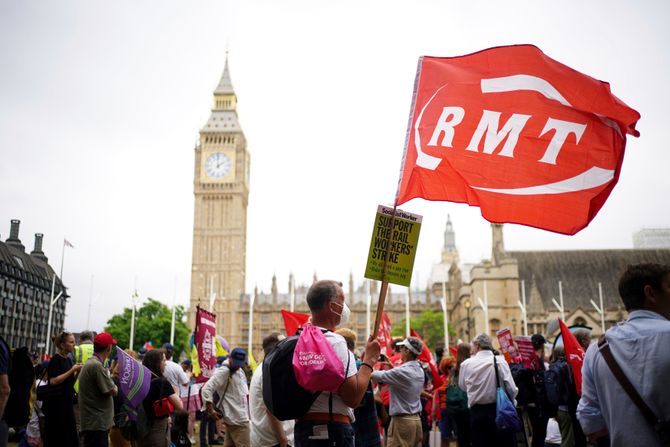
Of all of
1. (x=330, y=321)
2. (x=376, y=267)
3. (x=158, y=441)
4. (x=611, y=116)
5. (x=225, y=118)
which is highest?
(x=225, y=118)

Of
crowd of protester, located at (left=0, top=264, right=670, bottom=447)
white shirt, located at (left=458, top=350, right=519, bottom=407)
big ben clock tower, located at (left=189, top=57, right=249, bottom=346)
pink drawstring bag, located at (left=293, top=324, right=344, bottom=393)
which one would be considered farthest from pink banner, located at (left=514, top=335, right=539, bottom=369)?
big ben clock tower, located at (left=189, top=57, right=249, bottom=346)

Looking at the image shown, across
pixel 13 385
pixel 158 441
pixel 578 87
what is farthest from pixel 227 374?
pixel 578 87

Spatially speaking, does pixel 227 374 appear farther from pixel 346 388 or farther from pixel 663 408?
pixel 663 408

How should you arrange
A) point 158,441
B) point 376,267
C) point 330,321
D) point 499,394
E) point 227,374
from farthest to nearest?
point 227,374 → point 499,394 → point 158,441 → point 376,267 → point 330,321

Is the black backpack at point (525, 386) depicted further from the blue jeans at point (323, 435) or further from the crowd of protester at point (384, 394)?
the blue jeans at point (323, 435)

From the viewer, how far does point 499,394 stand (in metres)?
7.23

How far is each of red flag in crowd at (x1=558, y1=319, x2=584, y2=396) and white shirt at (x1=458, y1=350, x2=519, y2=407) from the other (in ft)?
3.00

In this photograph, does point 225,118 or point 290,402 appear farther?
point 225,118

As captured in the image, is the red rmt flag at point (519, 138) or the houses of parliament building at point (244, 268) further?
the houses of parliament building at point (244, 268)

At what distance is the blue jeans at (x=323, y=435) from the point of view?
3676 millimetres

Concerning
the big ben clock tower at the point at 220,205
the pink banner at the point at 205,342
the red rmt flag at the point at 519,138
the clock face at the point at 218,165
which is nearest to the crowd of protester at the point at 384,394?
the pink banner at the point at 205,342

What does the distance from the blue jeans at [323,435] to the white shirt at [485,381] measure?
406cm

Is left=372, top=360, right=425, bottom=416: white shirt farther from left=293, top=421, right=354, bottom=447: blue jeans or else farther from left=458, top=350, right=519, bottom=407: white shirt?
left=293, top=421, right=354, bottom=447: blue jeans

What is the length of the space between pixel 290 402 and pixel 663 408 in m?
2.01
